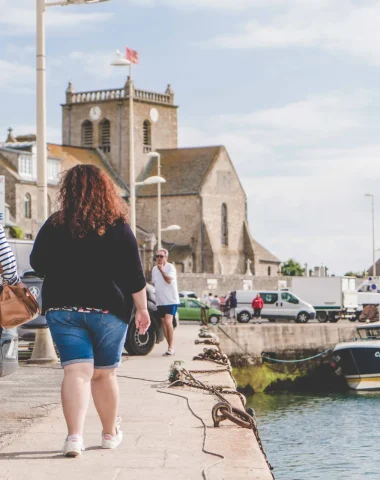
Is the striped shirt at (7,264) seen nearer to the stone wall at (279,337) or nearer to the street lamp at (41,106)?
the street lamp at (41,106)

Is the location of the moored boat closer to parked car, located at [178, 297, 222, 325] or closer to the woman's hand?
parked car, located at [178, 297, 222, 325]

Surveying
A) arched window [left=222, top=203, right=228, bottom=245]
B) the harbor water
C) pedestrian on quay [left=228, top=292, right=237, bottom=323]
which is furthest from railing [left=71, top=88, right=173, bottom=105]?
the harbor water

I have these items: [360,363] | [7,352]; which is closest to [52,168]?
[360,363]

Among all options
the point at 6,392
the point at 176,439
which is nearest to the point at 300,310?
the point at 6,392

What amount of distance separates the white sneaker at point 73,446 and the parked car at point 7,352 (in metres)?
2.33

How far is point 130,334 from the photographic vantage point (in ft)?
65.6

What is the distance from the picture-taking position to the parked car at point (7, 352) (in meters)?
10.0

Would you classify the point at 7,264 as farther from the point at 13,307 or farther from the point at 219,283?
the point at 219,283

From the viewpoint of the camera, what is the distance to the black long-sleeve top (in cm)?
781

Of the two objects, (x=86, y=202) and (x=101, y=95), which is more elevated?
(x=101, y=95)

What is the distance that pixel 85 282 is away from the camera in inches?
308

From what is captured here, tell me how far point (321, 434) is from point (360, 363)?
12.2 meters

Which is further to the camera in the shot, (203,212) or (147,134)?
(147,134)

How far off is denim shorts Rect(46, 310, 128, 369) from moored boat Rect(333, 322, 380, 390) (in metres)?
28.1
